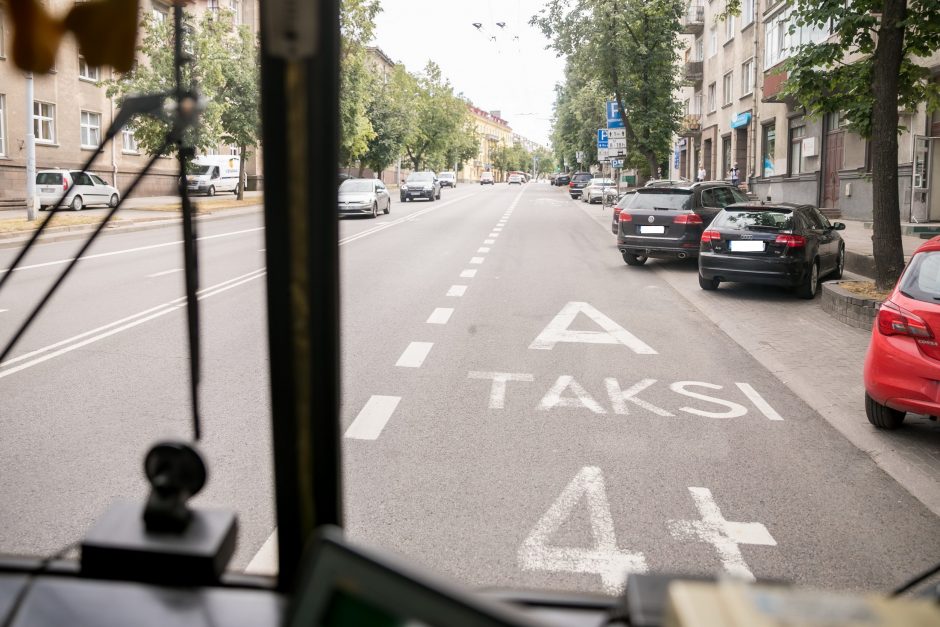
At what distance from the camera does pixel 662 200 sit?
57.0 ft

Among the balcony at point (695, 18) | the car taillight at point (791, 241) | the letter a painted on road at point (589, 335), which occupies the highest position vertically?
the balcony at point (695, 18)

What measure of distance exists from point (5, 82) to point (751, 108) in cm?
4157

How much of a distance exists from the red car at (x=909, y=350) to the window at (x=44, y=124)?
1346 inches

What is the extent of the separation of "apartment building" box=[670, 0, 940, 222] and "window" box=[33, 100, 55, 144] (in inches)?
992

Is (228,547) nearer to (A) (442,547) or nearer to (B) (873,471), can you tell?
(A) (442,547)

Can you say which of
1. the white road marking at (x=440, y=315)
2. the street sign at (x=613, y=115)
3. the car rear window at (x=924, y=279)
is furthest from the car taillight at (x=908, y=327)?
the street sign at (x=613, y=115)

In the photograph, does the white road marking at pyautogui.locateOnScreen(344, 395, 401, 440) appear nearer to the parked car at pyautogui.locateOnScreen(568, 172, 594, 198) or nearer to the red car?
the red car

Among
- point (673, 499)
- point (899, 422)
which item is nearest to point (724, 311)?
point (899, 422)

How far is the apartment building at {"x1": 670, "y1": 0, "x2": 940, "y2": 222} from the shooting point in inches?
949

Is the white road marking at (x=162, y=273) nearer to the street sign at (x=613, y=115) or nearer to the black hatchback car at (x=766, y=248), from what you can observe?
the black hatchback car at (x=766, y=248)

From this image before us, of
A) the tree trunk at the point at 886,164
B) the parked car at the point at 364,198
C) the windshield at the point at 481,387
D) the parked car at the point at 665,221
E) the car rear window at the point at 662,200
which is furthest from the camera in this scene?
the parked car at the point at 364,198

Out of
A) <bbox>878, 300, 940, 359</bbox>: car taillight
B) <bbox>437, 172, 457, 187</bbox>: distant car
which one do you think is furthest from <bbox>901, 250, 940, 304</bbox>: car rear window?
<bbox>437, 172, 457, 187</bbox>: distant car

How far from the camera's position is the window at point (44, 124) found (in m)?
34.5

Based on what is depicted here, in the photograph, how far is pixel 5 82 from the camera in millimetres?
1313
